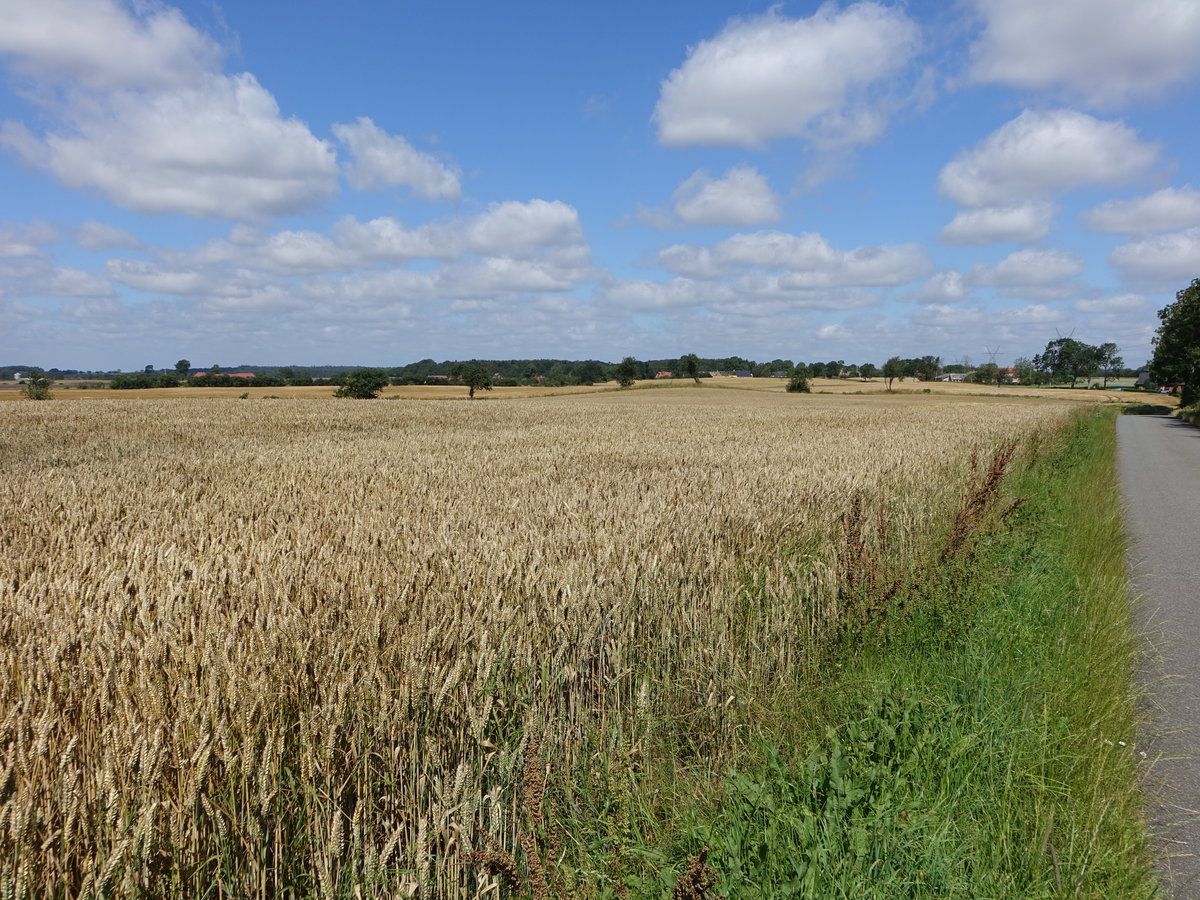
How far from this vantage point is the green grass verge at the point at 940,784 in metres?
2.60

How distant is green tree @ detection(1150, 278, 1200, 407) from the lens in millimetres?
56625

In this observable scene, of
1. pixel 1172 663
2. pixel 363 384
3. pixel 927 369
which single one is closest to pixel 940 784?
pixel 1172 663

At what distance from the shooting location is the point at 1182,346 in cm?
5997

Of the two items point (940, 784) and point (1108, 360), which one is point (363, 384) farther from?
point (1108, 360)

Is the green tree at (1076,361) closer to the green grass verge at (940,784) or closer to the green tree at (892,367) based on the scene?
the green tree at (892,367)

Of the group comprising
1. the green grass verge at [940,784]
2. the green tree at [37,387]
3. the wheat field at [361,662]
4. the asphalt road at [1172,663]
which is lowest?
the asphalt road at [1172,663]

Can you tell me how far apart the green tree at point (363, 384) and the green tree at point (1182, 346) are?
78.3 meters

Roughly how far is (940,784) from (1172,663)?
3.42m

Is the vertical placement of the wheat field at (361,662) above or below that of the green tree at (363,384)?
below

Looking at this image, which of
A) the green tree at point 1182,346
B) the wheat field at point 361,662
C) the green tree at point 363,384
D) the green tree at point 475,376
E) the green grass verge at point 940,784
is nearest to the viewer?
the wheat field at point 361,662

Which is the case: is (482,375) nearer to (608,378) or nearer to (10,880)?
(608,378)

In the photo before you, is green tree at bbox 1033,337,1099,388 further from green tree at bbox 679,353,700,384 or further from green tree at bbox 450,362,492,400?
green tree at bbox 450,362,492,400

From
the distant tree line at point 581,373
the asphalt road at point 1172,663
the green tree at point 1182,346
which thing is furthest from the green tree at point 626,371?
the asphalt road at point 1172,663

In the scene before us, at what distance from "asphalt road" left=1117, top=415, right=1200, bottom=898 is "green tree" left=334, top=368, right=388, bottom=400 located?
76.5 m
